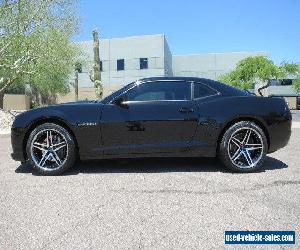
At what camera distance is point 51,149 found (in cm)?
520

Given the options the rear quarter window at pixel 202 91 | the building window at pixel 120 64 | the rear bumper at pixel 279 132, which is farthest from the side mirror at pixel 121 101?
the building window at pixel 120 64

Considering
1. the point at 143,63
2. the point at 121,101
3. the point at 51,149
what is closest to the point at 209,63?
the point at 143,63

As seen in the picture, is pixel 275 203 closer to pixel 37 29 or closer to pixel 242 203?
pixel 242 203

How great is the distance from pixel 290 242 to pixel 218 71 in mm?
57156

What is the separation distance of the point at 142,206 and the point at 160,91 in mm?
2138

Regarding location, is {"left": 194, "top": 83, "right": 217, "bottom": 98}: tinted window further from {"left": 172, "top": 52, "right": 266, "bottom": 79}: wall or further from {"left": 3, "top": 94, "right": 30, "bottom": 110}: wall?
{"left": 172, "top": 52, "right": 266, "bottom": 79}: wall

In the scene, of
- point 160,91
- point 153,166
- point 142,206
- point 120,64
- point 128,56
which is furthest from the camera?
point 120,64

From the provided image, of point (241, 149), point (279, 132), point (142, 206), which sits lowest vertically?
point (142, 206)

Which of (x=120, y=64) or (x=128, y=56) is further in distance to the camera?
(x=120, y=64)

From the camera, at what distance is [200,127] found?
17.0 feet

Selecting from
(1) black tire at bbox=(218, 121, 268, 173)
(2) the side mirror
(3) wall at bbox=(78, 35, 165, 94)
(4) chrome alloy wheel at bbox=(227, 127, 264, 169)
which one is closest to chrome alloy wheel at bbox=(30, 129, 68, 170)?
(2) the side mirror

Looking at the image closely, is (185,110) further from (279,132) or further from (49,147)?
(49,147)

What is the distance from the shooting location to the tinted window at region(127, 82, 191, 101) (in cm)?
534

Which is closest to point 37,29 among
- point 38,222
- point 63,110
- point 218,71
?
point 63,110
